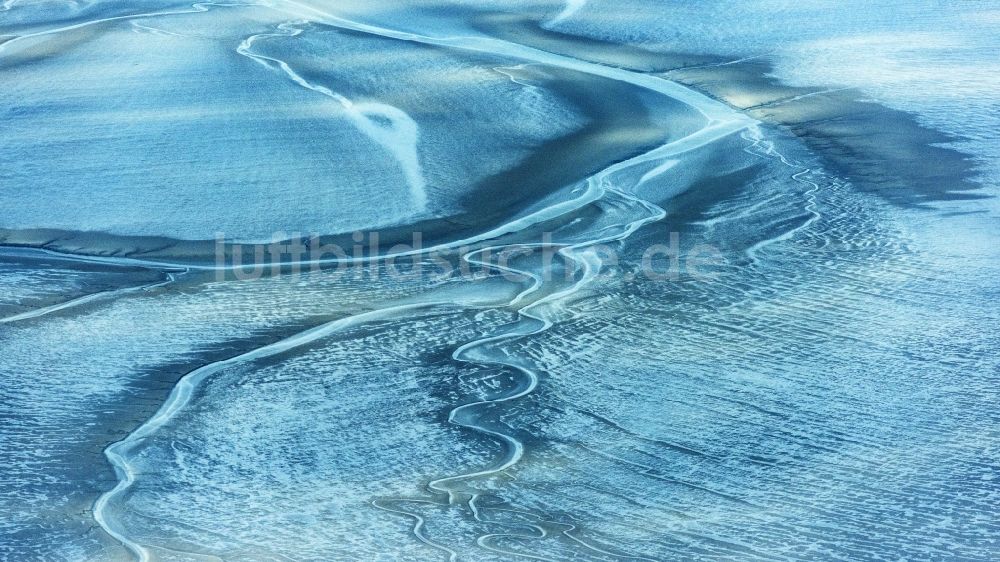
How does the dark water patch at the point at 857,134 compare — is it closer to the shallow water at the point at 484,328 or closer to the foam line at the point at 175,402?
the shallow water at the point at 484,328

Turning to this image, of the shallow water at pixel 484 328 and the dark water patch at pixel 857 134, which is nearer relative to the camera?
the shallow water at pixel 484 328

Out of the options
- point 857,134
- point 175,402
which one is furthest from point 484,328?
point 857,134

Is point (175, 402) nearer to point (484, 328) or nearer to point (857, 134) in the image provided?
point (484, 328)

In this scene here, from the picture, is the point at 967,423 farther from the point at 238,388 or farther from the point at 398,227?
the point at 398,227

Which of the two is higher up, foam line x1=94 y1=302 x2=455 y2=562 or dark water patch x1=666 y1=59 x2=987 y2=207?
dark water patch x1=666 y1=59 x2=987 y2=207

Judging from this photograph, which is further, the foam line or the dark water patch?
the dark water patch

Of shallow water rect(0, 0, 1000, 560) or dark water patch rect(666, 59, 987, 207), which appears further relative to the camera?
dark water patch rect(666, 59, 987, 207)

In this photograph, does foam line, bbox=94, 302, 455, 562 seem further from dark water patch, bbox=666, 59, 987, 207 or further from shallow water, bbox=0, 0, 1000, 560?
dark water patch, bbox=666, 59, 987, 207

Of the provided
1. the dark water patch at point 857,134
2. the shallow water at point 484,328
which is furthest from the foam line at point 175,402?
the dark water patch at point 857,134

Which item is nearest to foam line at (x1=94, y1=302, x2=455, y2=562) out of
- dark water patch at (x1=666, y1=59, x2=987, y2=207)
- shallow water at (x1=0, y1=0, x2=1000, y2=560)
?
shallow water at (x1=0, y1=0, x2=1000, y2=560)
